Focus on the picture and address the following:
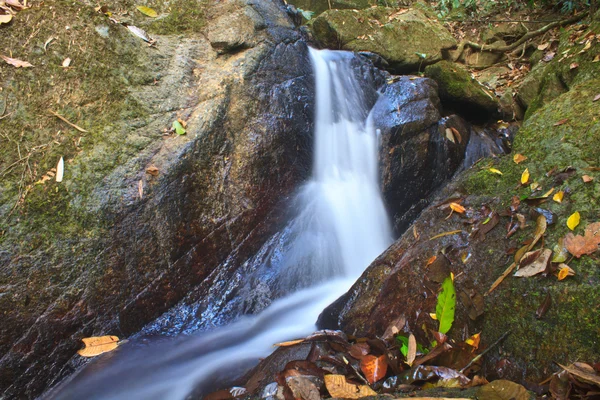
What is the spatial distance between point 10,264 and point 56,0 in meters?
2.50

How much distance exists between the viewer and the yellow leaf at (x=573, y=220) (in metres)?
2.14

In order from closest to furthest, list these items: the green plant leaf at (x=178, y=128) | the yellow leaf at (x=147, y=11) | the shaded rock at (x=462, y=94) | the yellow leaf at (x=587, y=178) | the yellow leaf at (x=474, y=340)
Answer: the yellow leaf at (x=474, y=340) → the yellow leaf at (x=587, y=178) → the green plant leaf at (x=178, y=128) → the yellow leaf at (x=147, y=11) → the shaded rock at (x=462, y=94)

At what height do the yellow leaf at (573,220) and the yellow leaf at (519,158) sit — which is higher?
the yellow leaf at (519,158)

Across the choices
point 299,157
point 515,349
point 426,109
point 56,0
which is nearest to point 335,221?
point 299,157

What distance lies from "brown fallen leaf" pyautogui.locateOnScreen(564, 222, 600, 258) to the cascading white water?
6.72 feet

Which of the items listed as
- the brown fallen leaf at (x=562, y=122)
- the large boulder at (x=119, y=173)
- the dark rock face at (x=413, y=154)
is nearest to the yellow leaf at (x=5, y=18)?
the large boulder at (x=119, y=173)

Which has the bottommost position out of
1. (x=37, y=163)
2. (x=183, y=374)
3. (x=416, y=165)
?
(x=183, y=374)

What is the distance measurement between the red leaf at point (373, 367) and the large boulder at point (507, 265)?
0.33 meters

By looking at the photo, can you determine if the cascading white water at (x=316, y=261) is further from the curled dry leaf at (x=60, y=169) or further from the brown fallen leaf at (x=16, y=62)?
the brown fallen leaf at (x=16, y=62)

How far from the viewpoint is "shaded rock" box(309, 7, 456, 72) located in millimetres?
7156

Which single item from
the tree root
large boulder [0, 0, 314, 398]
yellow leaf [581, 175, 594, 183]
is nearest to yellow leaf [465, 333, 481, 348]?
yellow leaf [581, 175, 594, 183]

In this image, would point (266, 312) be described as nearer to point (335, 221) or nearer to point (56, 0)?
point (335, 221)

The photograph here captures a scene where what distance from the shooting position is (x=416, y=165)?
4895 millimetres

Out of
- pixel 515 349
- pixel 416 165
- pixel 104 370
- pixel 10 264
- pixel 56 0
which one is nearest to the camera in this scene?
pixel 515 349
